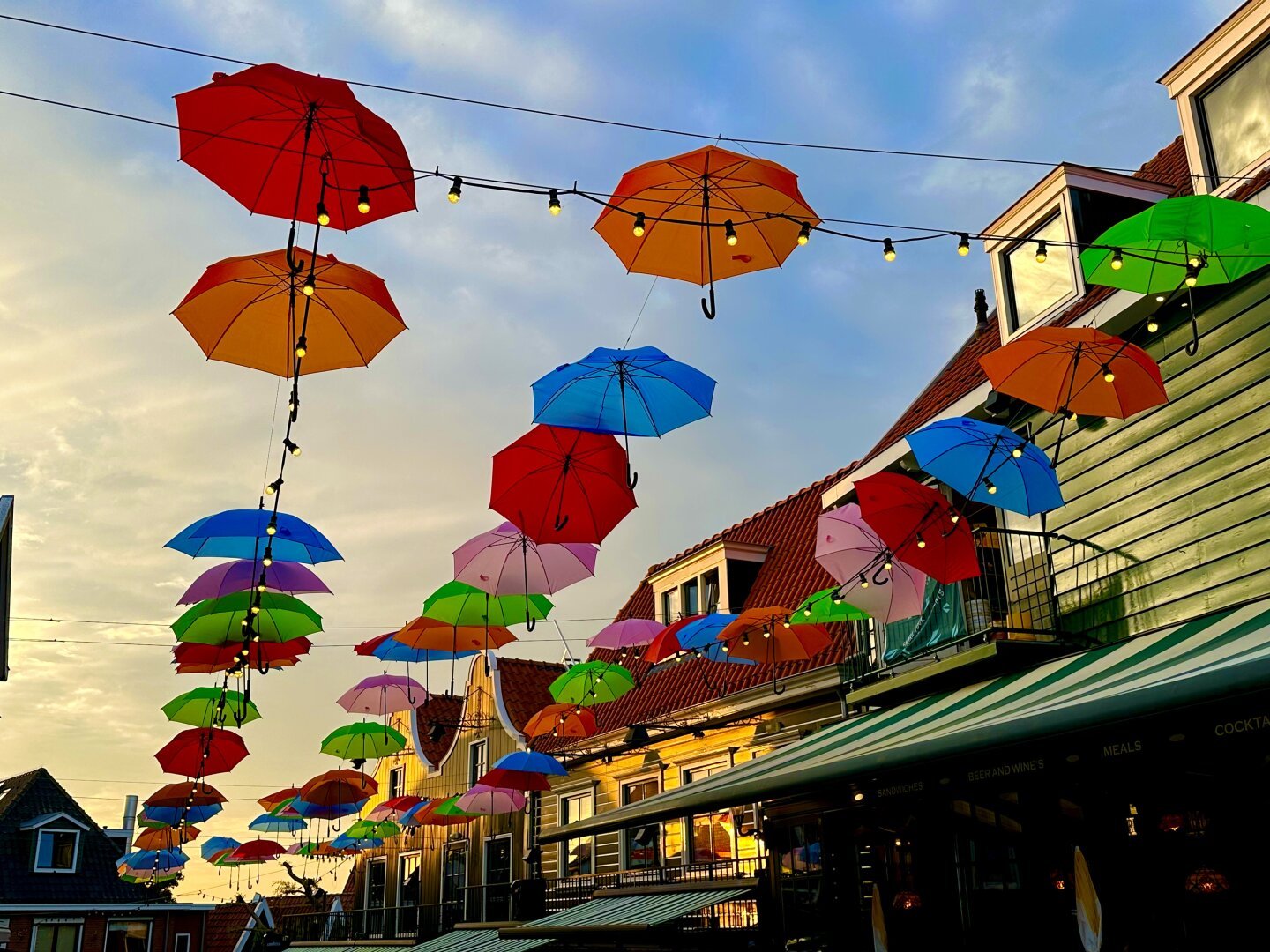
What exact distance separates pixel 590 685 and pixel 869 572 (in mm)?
6541

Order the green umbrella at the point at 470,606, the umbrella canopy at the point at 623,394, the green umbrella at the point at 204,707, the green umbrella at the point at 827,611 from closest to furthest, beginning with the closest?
1. the umbrella canopy at the point at 623,394
2. the green umbrella at the point at 827,611
3. the green umbrella at the point at 470,606
4. the green umbrella at the point at 204,707

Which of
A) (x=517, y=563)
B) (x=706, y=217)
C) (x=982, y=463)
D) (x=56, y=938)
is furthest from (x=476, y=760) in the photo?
(x=706, y=217)

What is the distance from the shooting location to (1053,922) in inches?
434

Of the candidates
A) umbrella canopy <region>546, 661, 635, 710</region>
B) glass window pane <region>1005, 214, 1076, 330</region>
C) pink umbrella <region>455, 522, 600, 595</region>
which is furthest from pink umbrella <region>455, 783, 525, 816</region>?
glass window pane <region>1005, 214, 1076, 330</region>

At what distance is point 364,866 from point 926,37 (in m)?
31.9

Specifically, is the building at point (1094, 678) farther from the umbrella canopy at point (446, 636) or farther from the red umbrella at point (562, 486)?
the umbrella canopy at point (446, 636)

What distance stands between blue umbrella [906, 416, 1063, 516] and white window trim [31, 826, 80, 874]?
35.3 m

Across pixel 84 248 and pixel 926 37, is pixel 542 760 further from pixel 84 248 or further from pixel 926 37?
Result: pixel 926 37

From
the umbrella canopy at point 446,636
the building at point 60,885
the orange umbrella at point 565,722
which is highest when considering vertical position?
the umbrella canopy at point 446,636

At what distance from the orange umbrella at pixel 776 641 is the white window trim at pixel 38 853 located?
30422mm

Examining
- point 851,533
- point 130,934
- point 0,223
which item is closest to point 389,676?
point 851,533

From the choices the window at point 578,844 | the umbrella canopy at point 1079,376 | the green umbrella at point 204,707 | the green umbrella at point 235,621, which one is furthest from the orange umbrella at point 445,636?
the umbrella canopy at point 1079,376

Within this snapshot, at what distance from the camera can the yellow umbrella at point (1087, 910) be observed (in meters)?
10.1

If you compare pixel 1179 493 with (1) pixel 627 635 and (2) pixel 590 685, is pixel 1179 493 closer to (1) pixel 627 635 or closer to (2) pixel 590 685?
(1) pixel 627 635
